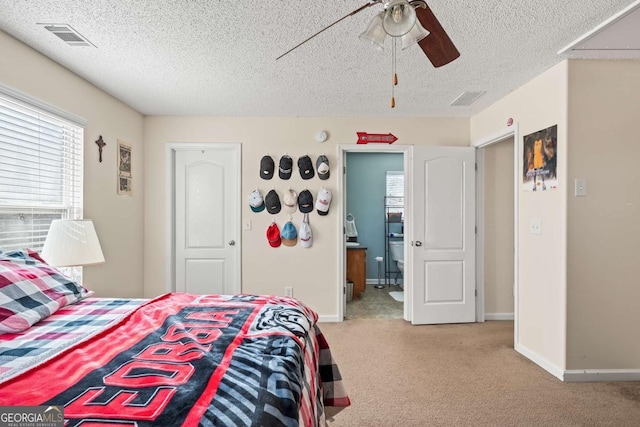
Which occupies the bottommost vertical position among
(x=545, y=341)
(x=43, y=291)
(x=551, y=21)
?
(x=545, y=341)

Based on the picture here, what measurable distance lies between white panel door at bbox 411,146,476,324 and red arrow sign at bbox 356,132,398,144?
1.10 feet

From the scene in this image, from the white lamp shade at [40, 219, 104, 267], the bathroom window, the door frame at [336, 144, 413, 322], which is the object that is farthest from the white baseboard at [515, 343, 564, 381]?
the white lamp shade at [40, 219, 104, 267]

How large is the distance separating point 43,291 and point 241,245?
84.5 inches

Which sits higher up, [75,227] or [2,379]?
[75,227]

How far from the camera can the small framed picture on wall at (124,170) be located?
320 cm

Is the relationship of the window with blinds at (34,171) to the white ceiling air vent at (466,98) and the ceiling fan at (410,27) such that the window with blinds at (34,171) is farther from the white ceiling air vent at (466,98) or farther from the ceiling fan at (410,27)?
the white ceiling air vent at (466,98)

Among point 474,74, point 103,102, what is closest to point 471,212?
point 474,74

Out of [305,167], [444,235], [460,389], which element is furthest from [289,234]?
[460,389]

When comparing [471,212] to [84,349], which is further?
[471,212]

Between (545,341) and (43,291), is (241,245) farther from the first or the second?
(545,341)

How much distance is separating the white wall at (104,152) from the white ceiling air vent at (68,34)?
31cm

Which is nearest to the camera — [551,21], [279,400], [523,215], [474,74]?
[279,400]

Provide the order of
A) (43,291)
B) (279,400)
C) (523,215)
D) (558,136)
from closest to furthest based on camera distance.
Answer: (279,400)
(43,291)
(558,136)
(523,215)

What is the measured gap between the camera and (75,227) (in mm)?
2076
